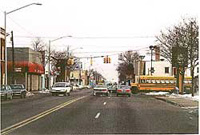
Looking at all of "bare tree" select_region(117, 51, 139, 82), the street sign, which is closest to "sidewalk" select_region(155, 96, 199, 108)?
the street sign

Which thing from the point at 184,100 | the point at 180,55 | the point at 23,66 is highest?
the point at 180,55

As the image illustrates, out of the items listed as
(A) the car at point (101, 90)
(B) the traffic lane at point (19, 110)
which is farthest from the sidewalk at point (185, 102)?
(A) the car at point (101, 90)

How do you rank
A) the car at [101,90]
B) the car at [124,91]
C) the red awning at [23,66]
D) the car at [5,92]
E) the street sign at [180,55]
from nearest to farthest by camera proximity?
1. the car at [5,92]
2. the street sign at [180,55]
3. the car at [124,91]
4. the car at [101,90]
5. the red awning at [23,66]

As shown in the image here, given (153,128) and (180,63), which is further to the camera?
(180,63)

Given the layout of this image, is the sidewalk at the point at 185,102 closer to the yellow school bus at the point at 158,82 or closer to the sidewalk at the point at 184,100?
the sidewalk at the point at 184,100

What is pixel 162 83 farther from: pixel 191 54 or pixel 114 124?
pixel 114 124

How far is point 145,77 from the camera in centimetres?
6712

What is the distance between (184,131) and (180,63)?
3378cm

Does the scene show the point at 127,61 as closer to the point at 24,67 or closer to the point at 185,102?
the point at 24,67

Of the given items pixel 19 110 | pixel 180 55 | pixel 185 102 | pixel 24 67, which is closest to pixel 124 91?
pixel 180 55

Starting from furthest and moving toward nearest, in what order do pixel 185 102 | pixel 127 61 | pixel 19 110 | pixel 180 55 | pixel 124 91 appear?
1. pixel 127 61
2. pixel 124 91
3. pixel 180 55
4. pixel 185 102
5. pixel 19 110

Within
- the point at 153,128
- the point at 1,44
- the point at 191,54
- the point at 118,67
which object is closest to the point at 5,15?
the point at 1,44

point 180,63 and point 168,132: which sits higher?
point 180,63

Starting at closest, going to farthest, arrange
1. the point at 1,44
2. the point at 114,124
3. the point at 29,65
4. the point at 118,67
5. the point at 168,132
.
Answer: the point at 168,132
the point at 114,124
the point at 1,44
the point at 29,65
the point at 118,67
